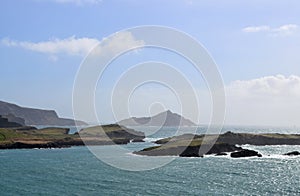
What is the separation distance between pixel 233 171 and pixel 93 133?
118m

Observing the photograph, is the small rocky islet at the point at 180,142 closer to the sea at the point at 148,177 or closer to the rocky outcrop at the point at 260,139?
the rocky outcrop at the point at 260,139

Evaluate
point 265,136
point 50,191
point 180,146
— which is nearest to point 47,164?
point 50,191

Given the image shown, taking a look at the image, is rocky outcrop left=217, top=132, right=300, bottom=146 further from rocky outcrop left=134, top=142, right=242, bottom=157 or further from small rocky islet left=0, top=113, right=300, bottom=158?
rocky outcrop left=134, top=142, right=242, bottom=157

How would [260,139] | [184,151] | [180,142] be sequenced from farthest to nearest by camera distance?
[260,139]
[180,142]
[184,151]

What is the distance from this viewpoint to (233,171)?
85250mm

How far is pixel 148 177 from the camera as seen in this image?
7481cm

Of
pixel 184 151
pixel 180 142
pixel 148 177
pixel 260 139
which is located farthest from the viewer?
pixel 260 139

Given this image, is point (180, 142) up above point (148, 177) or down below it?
above

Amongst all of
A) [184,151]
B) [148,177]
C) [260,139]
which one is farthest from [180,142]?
[148,177]

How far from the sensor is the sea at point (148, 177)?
62.9m

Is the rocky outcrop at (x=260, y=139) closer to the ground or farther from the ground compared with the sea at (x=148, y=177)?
farther from the ground

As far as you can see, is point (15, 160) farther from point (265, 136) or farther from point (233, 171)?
point (265, 136)

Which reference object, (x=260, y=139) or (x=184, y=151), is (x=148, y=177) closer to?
(x=184, y=151)

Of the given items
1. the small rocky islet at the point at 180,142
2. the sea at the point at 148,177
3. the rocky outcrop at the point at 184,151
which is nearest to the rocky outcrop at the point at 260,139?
the small rocky islet at the point at 180,142
